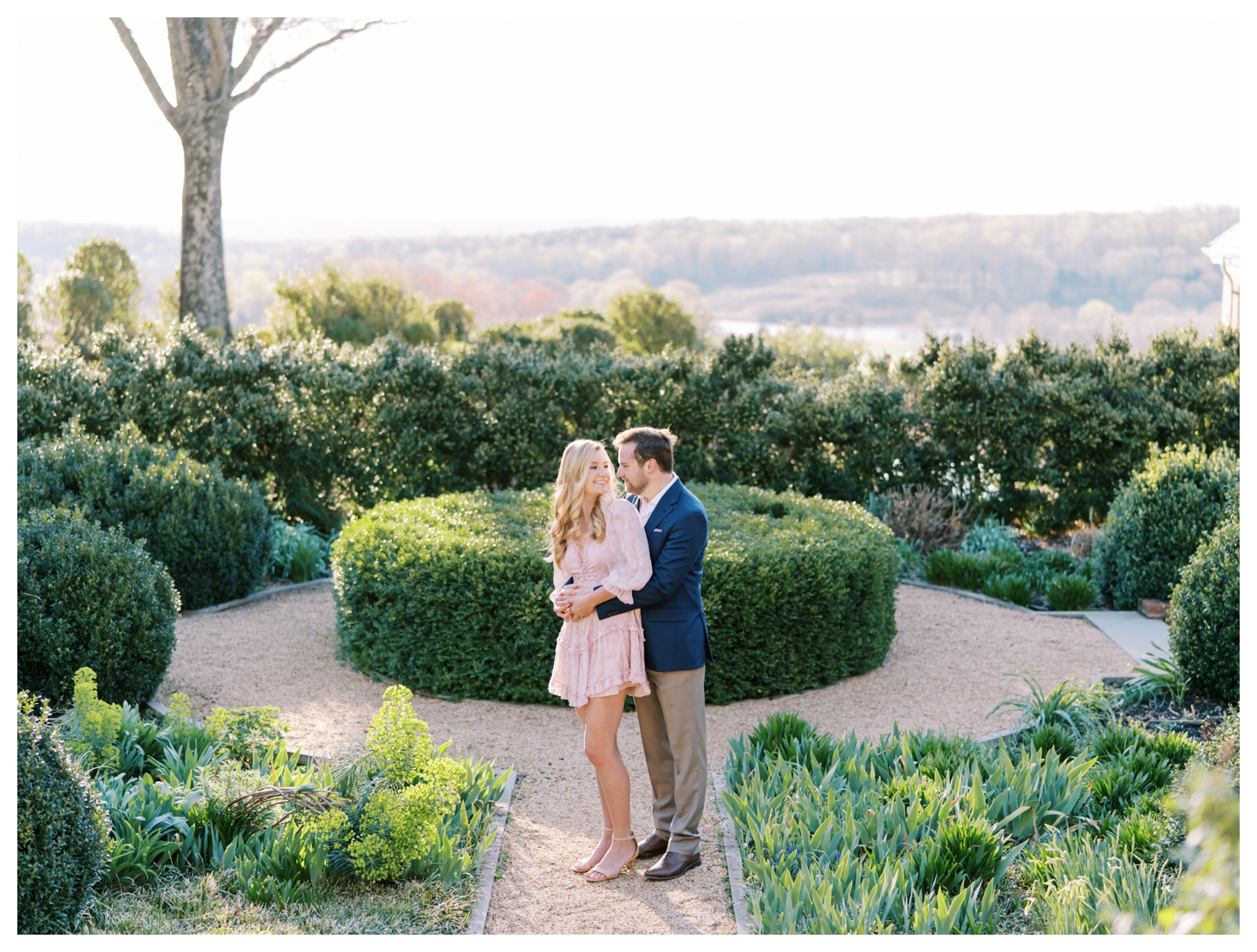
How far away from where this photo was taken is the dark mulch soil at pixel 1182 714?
16.7 feet

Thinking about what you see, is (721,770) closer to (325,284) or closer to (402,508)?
(402,508)

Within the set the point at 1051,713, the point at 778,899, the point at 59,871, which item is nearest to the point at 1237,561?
the point at 1051,713

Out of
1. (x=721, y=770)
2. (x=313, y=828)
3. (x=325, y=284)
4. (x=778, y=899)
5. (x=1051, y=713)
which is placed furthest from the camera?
(x=325, y=284)

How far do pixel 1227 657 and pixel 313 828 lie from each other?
4.60 meters

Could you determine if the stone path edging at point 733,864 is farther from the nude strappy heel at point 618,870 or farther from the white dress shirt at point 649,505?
the white dress shirt at point 649,505

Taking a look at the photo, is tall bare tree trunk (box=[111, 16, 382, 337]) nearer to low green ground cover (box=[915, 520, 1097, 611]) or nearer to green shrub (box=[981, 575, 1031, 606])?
low green ground cover (box=[915, 520, 1097, 611])

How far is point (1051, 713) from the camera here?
5.12 metres

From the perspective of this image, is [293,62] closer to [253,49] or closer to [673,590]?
[253,49]

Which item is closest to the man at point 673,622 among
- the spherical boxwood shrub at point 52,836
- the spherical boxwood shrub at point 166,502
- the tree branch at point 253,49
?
the spherical boxwood shrub at point 52,836

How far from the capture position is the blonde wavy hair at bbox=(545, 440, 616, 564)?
3.43 m

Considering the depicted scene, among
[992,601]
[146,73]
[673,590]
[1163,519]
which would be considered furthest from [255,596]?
[146,73]

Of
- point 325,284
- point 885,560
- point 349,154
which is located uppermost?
point 349,154

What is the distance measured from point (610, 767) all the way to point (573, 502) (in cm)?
96

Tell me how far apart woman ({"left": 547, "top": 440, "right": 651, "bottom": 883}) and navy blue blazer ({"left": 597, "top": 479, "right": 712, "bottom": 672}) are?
4cm
